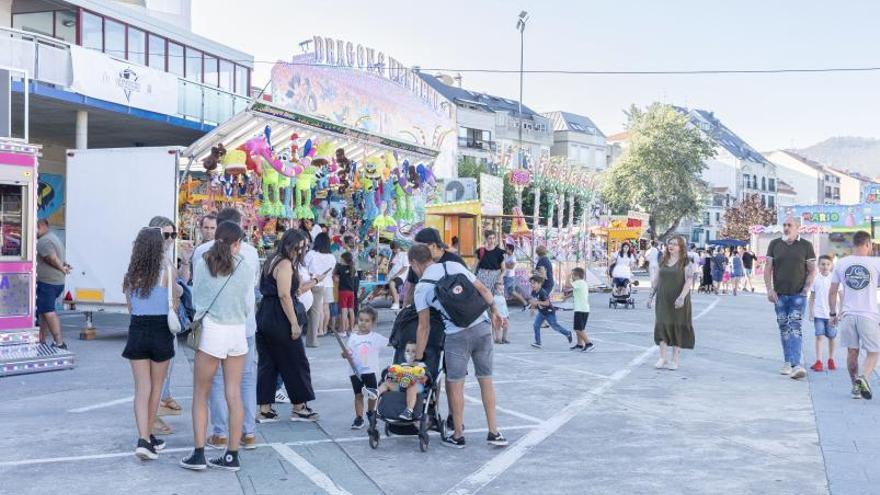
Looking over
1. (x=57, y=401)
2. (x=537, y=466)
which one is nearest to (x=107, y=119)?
(x=57, y=401)

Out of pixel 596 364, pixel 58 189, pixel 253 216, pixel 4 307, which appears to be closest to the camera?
pixel 4 307

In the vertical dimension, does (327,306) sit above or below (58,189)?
below

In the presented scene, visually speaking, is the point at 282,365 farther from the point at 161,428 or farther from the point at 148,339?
the point at 148,339

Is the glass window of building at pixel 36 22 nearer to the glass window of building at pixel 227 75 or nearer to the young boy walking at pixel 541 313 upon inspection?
the glass window of building at pixel 227 75

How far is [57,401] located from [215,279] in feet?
11.6

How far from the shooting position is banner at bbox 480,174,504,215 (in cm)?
1973

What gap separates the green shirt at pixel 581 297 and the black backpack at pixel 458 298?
6.28 m

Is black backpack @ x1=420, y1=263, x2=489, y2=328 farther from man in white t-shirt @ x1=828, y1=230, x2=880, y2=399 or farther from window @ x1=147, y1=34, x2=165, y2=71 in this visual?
window @ x1=147, y1=34, x2=165, y2=71

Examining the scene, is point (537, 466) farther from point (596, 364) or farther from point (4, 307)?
point (4, 307)

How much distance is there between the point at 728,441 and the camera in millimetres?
6727

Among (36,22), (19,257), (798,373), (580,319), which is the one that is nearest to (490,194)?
(580,319)

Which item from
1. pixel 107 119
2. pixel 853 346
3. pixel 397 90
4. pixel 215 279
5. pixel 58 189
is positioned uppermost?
pixel 397 90

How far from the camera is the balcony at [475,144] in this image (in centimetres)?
6284

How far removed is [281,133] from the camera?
14.0 metres
